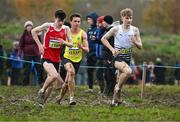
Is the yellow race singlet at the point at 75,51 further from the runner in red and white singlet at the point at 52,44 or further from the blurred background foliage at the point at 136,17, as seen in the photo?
the blurred background foliage at the point at 136,17

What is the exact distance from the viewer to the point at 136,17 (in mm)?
Answer: 64375

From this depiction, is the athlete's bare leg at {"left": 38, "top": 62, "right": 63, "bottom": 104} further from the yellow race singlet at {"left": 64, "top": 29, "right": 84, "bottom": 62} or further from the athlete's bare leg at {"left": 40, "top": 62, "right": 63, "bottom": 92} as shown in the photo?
the yellow race singlet at {"left": 64, "top": 29, "right": 84, "bottom": 62}

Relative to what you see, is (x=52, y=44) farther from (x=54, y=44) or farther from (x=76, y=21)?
(x=76, y=21)

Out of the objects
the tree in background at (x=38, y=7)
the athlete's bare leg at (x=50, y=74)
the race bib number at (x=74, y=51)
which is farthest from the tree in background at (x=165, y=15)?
the athlete's bare leg at (x=50, y=74)

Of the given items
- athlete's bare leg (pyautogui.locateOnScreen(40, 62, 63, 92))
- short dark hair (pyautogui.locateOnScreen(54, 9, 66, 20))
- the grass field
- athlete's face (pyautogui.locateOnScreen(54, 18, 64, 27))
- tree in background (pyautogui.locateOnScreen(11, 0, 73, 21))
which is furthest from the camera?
tree in background (pyautogui.locateOnScreen(11, 0, 73, 21))

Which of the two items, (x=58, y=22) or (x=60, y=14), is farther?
(x=58, y=22)

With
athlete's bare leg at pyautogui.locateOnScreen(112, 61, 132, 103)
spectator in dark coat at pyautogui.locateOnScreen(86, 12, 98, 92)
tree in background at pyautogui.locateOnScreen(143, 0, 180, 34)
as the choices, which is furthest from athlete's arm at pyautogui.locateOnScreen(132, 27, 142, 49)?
tree in background at pyautogui.locateOnScreen(143, 0, 180, 34)

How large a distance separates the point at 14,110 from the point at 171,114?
3405 millimetres

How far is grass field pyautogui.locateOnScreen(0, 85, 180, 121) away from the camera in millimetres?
11734

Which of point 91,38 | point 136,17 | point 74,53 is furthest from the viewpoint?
point 136,17

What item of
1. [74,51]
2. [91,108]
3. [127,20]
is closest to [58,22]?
[74,51]

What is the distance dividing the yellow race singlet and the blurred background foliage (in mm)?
13869

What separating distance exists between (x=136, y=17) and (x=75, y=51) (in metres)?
51.2

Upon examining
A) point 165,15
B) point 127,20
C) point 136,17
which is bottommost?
point 127,20
